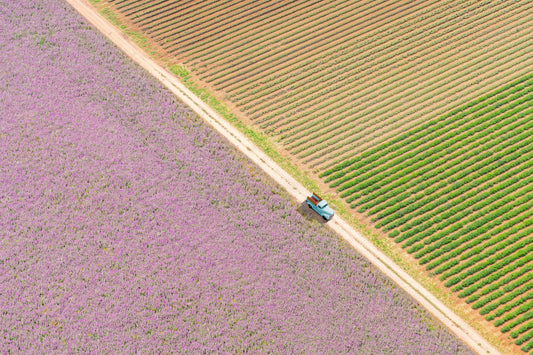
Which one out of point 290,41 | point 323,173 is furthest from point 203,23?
point 323,173

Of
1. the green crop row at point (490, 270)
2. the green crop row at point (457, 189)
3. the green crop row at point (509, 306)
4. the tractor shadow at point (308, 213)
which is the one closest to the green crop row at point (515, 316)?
the green crop row at point (509, 306)

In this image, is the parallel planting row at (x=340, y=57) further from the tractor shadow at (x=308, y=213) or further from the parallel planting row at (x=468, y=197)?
the tractor shadow at (x=308, y=213)

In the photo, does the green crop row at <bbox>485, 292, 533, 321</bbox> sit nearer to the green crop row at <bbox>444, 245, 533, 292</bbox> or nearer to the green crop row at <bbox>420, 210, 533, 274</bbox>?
the green crop row at <bbox>444, 245, 533, 292</bbox>

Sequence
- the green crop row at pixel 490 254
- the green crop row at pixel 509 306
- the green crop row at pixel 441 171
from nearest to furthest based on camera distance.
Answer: the green crop row at pixel 509 306, the green crop row at pixel 490 254, the green crop row at pixel 441 171

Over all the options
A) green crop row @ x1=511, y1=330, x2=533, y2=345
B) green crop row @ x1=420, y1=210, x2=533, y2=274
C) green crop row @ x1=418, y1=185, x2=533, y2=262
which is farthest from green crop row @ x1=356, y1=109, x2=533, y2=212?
green crop row @ x1=511, y1=330, x2=533, y2=345

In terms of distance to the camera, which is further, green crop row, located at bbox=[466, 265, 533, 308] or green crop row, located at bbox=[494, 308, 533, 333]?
green crop row, located at bbox=[466, 265, 533, 308]

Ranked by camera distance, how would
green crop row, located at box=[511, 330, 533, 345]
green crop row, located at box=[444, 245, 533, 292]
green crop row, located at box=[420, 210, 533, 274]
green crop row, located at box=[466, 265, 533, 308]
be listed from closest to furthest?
1. green crop row, located at box=[511, 330, 533, 345]
2. green crop row, located at box=[466, 265, 533, 308]
3. green crop row, located at box=[444, 245, 533, 292]
4. green crop row, located at box=[420, 210, 533, 274]
